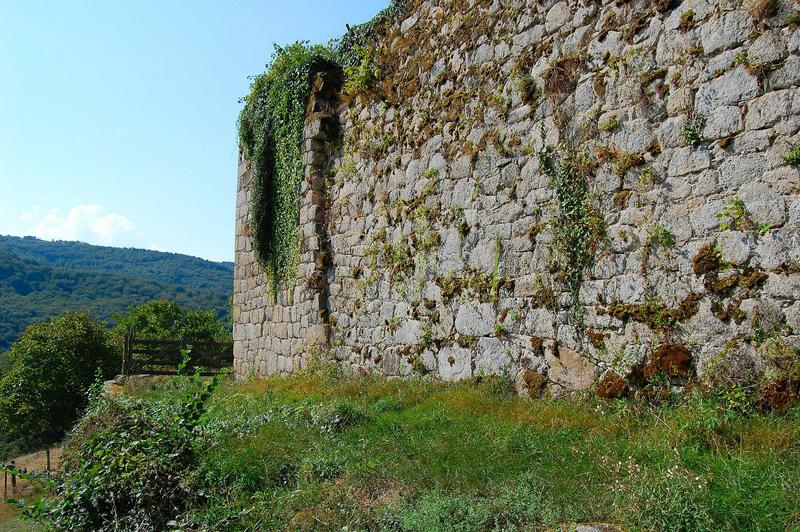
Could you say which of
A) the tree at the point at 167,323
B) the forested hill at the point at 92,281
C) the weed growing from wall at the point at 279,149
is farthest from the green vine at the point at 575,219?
the forested hill at the point at 92,281

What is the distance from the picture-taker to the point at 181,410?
5359 mm

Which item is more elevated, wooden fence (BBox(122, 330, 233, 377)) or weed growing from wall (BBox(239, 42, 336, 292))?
weed growing from wall (BBox(239, 42, 336, 292))

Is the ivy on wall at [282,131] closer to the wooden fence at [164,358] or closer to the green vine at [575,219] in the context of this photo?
the green vine at [575,219]

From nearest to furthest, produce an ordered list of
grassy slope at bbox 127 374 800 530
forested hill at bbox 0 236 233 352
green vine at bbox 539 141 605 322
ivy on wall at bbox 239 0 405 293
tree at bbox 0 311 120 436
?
1. grassy slope at bbox 127 374 800 530
2. green vine at bbox 539 141 605 322
3. ivy on wall at bbox 239 0 405 293
4. tree at bbox 0 311 120 436
5. forested hill at bbox 0 236 233 352

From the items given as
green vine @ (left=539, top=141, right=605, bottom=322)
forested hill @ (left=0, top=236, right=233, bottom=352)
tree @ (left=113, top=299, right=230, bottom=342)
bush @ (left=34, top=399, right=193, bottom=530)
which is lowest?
bush @ (left=34, top=399, right=193, bottom=530)

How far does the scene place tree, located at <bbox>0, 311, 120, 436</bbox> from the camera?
78.0 feet

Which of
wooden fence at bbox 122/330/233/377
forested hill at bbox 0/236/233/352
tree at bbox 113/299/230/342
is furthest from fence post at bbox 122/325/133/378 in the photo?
forested hill at bbox 0/236/233/352

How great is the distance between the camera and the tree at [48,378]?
2377 cm

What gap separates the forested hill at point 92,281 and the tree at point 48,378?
2092 cm

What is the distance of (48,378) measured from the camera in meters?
23.9

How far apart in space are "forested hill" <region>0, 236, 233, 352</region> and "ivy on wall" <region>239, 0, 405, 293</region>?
126 ft

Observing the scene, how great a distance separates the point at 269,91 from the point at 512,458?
28.2ft

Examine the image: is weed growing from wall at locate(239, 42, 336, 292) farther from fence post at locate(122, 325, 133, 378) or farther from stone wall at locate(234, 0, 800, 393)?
fence post at locate(122, 325, 133, 378)

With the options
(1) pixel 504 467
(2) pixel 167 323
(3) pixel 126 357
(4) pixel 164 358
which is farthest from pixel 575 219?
(2) pixel 167 323
